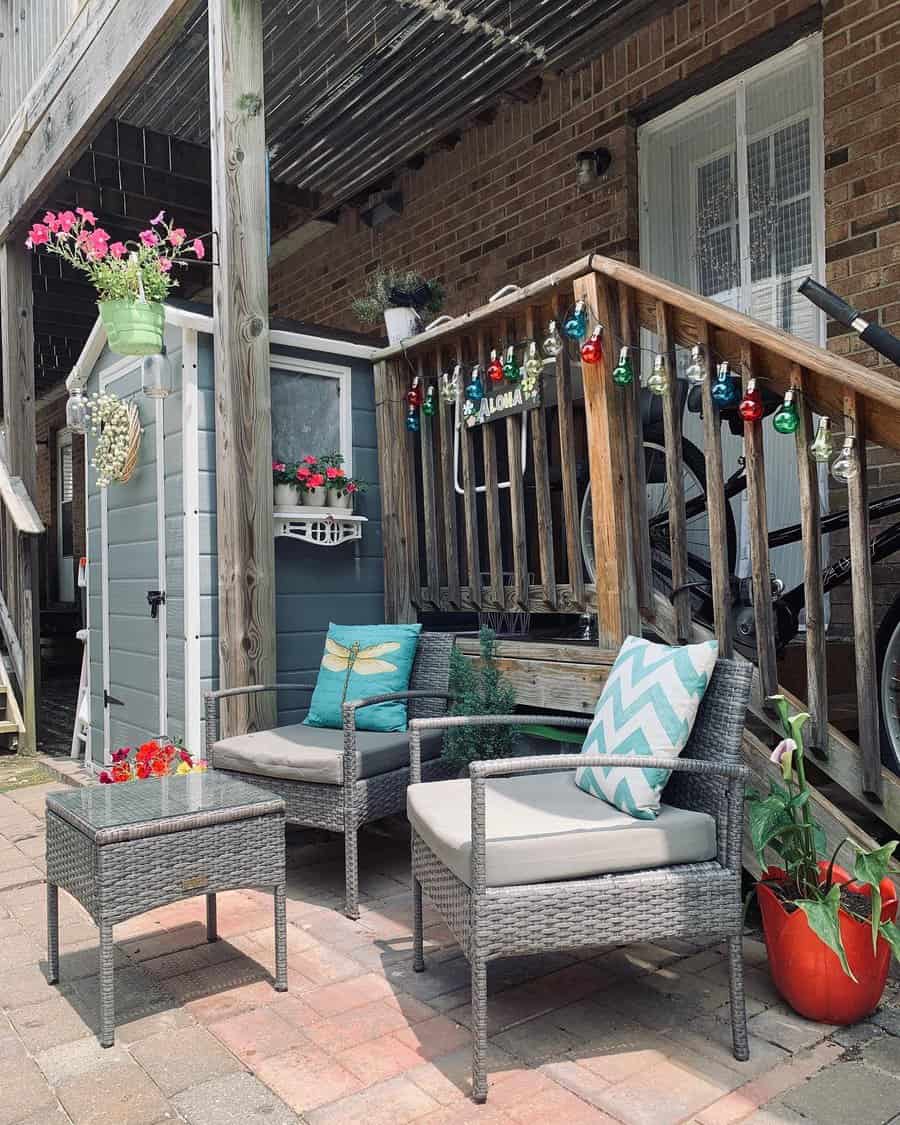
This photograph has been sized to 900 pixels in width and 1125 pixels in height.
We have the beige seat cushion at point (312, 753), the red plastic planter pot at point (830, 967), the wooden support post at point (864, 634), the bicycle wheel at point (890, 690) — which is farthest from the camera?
the beige seat cushion at point (312, 753)

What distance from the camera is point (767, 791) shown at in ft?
8.28

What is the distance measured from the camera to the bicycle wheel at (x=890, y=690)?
8.44ft

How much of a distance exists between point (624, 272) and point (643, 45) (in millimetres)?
2404

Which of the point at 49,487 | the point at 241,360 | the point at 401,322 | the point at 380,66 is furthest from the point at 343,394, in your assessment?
the point at 49,487

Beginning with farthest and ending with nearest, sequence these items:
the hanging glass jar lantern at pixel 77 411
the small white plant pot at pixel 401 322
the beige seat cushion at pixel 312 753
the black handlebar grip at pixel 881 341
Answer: the hanging glass jar lantern at pixel 77 411 < the small white plant pot at pixel 401 322 < the beige seat cushion at pixel 312 753 < the black handlebar grip at pixel 881 341

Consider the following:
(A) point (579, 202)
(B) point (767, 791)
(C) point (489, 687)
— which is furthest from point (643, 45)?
(B) point (767, 791)

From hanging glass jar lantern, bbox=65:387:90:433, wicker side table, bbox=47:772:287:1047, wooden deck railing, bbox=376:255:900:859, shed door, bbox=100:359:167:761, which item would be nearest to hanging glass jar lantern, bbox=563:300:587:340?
wooden deck railing, bbox=376:255:900:859

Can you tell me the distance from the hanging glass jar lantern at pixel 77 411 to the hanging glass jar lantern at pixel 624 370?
100 inches

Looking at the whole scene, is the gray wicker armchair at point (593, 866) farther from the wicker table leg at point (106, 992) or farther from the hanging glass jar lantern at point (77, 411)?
the hanging glass jar lantern at point (77, 411)

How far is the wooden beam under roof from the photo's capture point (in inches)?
157

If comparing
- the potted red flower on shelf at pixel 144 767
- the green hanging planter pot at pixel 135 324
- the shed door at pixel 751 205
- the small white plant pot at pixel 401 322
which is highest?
the shed door at pixel 751 205

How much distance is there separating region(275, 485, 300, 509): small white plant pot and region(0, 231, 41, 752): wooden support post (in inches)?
95.3

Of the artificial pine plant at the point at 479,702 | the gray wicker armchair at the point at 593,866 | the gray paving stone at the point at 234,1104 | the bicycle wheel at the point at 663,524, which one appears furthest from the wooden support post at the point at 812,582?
the gray paving stone at the point at 234,1104

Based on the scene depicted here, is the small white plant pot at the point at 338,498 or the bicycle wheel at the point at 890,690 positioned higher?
the small white plant pot at the point at 338,498
